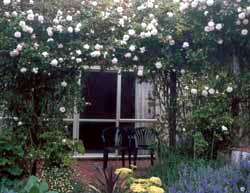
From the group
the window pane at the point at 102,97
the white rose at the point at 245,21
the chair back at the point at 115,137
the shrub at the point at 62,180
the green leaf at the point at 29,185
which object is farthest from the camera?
the window pane at the point at 102,97

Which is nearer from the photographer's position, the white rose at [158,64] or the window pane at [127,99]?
the white rose at [158,64]

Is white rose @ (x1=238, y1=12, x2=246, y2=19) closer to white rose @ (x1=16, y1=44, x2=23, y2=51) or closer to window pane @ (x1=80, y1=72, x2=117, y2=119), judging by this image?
white rose @ (x1=16, y1=44, x2=23, y2=51)

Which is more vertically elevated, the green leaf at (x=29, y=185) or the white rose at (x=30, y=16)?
the white rose at (x=30, y=16)

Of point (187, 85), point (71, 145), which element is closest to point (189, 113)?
point (187, 85)

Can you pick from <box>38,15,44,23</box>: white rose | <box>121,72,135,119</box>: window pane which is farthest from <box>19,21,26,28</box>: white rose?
<box>121,72,135,119</box>: window pane

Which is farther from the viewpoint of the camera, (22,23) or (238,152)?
(238,152)

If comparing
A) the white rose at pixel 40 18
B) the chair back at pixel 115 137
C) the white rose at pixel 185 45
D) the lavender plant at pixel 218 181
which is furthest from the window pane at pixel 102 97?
the lavender plant at pixel 218 181

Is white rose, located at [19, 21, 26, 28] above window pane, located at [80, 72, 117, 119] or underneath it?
above

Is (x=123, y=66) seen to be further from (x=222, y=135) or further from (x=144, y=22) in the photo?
(x=222, y=135)

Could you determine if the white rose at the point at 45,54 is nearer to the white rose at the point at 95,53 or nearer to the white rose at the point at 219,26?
the white rose at the point at 95,53

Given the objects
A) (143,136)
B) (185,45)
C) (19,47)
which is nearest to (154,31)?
(185,45)

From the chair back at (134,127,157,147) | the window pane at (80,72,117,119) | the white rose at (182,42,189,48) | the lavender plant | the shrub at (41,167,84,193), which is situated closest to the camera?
the lavender plant

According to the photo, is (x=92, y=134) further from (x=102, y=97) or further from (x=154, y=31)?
(x=154, y=31)

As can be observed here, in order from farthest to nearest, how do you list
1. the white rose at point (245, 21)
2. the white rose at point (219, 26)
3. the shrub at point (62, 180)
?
the white rose at point (219, 26) → the white rose at point (245, 21) → the shrub at point (62, 180)
